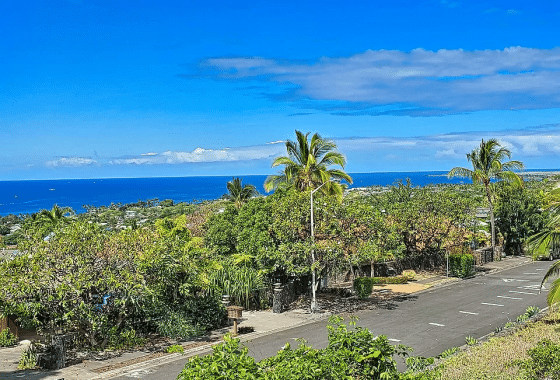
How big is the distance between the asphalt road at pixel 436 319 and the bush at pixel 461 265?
106 cm

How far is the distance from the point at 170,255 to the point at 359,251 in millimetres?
9331

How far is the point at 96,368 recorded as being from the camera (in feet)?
55.4

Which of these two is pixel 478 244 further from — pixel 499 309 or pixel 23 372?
pixel 23 372

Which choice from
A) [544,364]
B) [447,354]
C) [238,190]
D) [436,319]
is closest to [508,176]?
[436,319]

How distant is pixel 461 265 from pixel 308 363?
27.4 metres

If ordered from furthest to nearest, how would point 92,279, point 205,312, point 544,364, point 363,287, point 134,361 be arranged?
point 363,287, point 205,312, point 92,279, point 134,361, point 544,364

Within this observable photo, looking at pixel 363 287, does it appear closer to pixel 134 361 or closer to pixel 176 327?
pixel 176 327

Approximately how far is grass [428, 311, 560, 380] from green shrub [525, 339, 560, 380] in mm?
306

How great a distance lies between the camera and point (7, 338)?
19984 mm

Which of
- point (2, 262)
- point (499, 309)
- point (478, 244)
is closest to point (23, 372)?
point (2, 262)

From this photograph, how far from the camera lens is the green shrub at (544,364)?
1220 cm

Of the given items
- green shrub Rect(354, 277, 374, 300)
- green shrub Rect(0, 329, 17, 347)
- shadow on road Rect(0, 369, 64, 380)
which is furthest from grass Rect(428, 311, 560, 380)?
green shrub Rect(0, 329, 17, 347)

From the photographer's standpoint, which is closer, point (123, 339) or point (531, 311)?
point (123, 339)

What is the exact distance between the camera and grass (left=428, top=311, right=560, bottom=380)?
12977mm
